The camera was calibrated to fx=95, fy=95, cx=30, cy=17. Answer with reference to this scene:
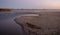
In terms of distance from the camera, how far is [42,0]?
1711 millimetres

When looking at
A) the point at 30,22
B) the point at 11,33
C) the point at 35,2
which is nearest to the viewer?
the point at 11,33

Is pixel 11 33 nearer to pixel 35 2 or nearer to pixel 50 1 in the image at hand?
pixel 35 2

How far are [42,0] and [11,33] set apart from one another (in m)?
0.96

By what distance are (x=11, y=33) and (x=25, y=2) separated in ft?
2.80

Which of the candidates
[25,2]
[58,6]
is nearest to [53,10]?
[58,6]

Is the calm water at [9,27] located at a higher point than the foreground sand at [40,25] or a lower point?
lower

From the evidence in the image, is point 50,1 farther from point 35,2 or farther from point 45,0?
point 35,2

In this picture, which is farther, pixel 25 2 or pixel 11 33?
pixel 25 2

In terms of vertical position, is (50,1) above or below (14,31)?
above

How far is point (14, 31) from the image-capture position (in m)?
1.04

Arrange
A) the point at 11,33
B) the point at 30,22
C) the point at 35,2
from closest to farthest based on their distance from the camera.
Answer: the point at 11,33, the point at 30,22, the point at 35,2

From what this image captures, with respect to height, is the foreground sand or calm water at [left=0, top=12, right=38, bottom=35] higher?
the foreground sand

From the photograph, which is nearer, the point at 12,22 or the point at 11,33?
the point at 11,33

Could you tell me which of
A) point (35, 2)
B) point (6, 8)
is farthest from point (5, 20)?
point (35, 2)
